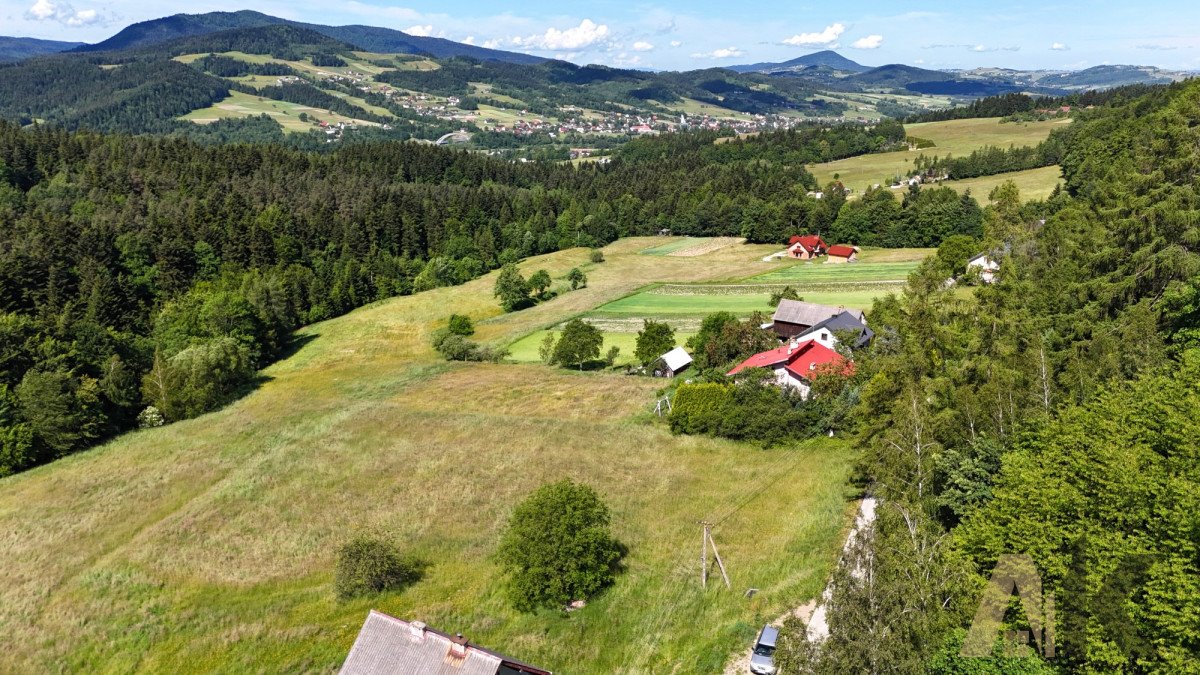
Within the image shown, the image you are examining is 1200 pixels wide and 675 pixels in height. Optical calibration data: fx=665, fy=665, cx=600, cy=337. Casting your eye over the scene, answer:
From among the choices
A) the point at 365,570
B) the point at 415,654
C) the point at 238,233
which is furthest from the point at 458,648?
the point at 238,233

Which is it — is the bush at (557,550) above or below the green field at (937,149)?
below

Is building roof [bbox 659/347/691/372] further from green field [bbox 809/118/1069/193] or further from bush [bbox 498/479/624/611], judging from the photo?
green field [bbox 809/118/1069/193]

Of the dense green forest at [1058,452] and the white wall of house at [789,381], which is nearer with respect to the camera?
the dense green forest at [1058,452]

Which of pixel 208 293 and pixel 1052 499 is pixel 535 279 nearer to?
pixel 208 293

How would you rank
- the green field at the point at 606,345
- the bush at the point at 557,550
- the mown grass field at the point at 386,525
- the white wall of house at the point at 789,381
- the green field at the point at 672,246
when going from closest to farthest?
1. the mown grass field at the point at 386,525
2. the bush at the point at 557,550
3. the white wall of house at the point at 789,381
4. the green field at the point at 606,345
5. the green field at the point at 672,246

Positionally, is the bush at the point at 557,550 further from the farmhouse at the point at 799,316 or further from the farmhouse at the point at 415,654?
the farmhouse at the point at 799,316

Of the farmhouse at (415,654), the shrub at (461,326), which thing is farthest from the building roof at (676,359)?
the farmhouse at (415,654)

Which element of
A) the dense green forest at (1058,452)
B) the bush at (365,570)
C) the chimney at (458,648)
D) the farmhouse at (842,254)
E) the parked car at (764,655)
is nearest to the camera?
the dense green forest at (1058,452)

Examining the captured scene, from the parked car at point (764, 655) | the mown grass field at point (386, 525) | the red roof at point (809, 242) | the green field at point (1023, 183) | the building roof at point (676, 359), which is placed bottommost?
the mown grass field at point (386, 525)
